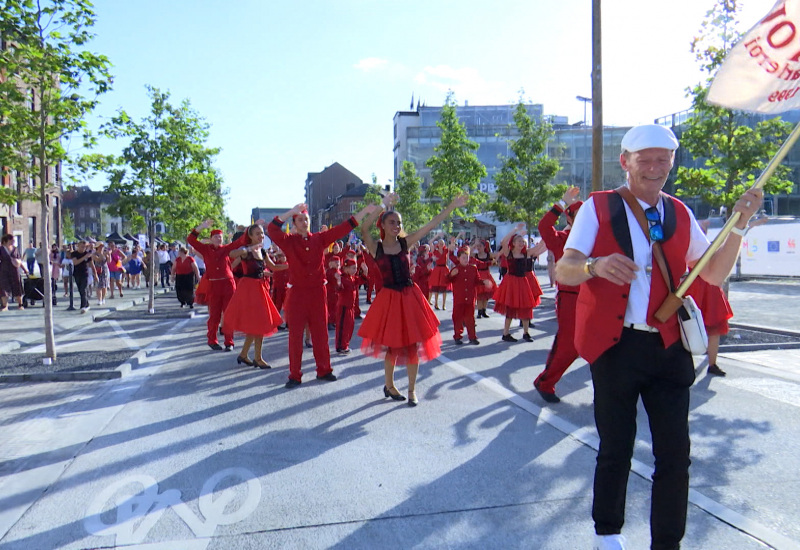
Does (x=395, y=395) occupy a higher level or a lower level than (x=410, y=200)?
lower

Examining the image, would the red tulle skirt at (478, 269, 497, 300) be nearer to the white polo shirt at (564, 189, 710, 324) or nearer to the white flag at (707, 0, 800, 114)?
the white flag at (707, 0, 800, 114)

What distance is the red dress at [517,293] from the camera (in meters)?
12.0

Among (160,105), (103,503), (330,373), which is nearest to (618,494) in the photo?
(103,503)

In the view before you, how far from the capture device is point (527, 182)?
28.3 metres

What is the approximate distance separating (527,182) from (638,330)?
25.7 meters

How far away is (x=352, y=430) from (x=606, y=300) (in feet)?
11.3

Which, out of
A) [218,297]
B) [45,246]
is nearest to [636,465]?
[218,297]

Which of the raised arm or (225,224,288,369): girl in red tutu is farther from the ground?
the raised arm

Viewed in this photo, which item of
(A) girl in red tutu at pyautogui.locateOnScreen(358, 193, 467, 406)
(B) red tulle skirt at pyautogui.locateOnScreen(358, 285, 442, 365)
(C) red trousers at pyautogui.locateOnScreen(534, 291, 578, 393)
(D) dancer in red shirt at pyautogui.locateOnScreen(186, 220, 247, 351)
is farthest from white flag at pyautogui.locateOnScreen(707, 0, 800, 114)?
(D) dancer in red shirt at pyautogui.locateOnScreen(186, 220, 247, 351)

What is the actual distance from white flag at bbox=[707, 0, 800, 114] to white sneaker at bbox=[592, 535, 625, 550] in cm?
207

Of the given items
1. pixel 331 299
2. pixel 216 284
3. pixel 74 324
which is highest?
pixel 216 284

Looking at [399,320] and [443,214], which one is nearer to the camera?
[443,214]

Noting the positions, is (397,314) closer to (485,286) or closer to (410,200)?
(485,286)

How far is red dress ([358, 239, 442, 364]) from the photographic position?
711 cm
